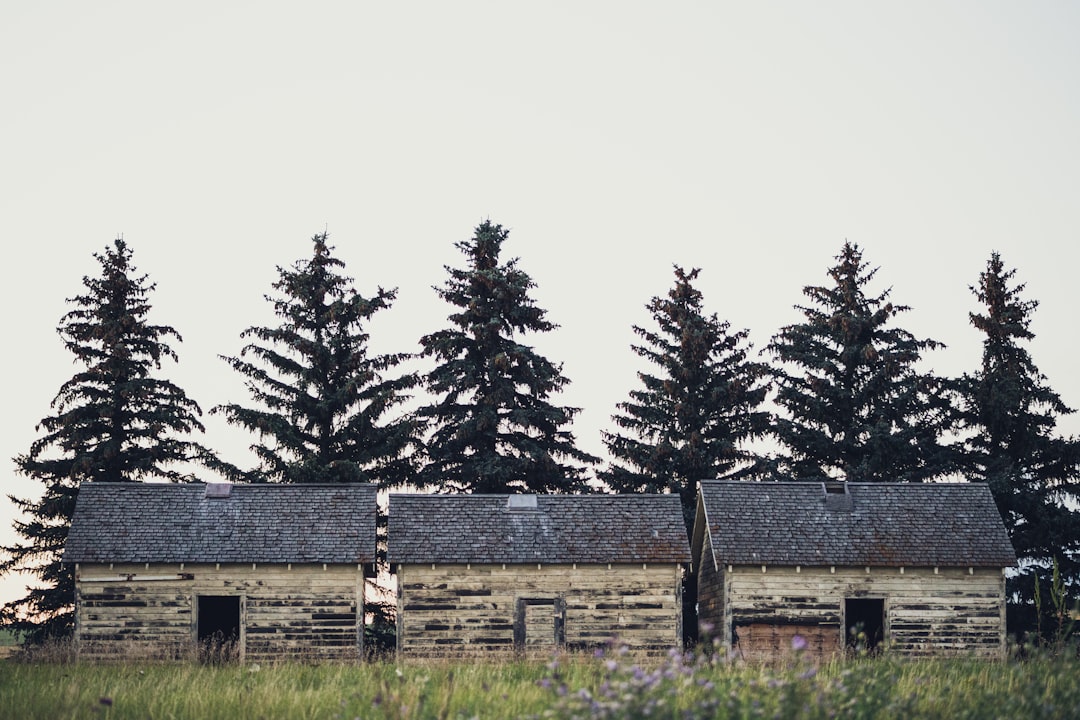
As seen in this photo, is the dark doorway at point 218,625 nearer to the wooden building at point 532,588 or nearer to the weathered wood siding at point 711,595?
the wooden building at point 532,588

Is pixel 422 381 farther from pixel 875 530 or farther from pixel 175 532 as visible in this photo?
pixel 875 530

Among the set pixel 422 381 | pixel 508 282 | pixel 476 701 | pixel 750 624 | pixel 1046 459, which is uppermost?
pixel 508 282

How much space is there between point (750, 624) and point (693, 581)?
23.7 ft

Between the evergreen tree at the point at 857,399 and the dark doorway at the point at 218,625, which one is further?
the evergreen tree at the point at 857,399

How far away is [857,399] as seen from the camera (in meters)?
40.6

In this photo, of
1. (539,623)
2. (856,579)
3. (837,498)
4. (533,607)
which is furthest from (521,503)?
(856,579)

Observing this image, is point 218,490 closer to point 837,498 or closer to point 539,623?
point 539,623

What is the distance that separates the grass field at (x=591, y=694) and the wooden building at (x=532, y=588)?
1225cm

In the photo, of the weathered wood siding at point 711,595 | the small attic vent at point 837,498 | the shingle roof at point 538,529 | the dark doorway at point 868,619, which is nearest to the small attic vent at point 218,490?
the shingle roof at point 538,529

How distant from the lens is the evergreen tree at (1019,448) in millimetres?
36219

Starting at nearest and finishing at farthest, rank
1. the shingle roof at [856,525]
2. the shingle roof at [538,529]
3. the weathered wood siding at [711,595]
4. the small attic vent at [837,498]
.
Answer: the shingle roof at [538,529], the shingle roof at [856,525], the weathered wood siding at [711,595], the small attic vent at [837,498]

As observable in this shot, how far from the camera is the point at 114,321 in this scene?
36312 mm

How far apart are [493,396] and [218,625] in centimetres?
1249

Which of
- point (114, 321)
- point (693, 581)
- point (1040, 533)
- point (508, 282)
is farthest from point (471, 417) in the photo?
point (1040, 533)
